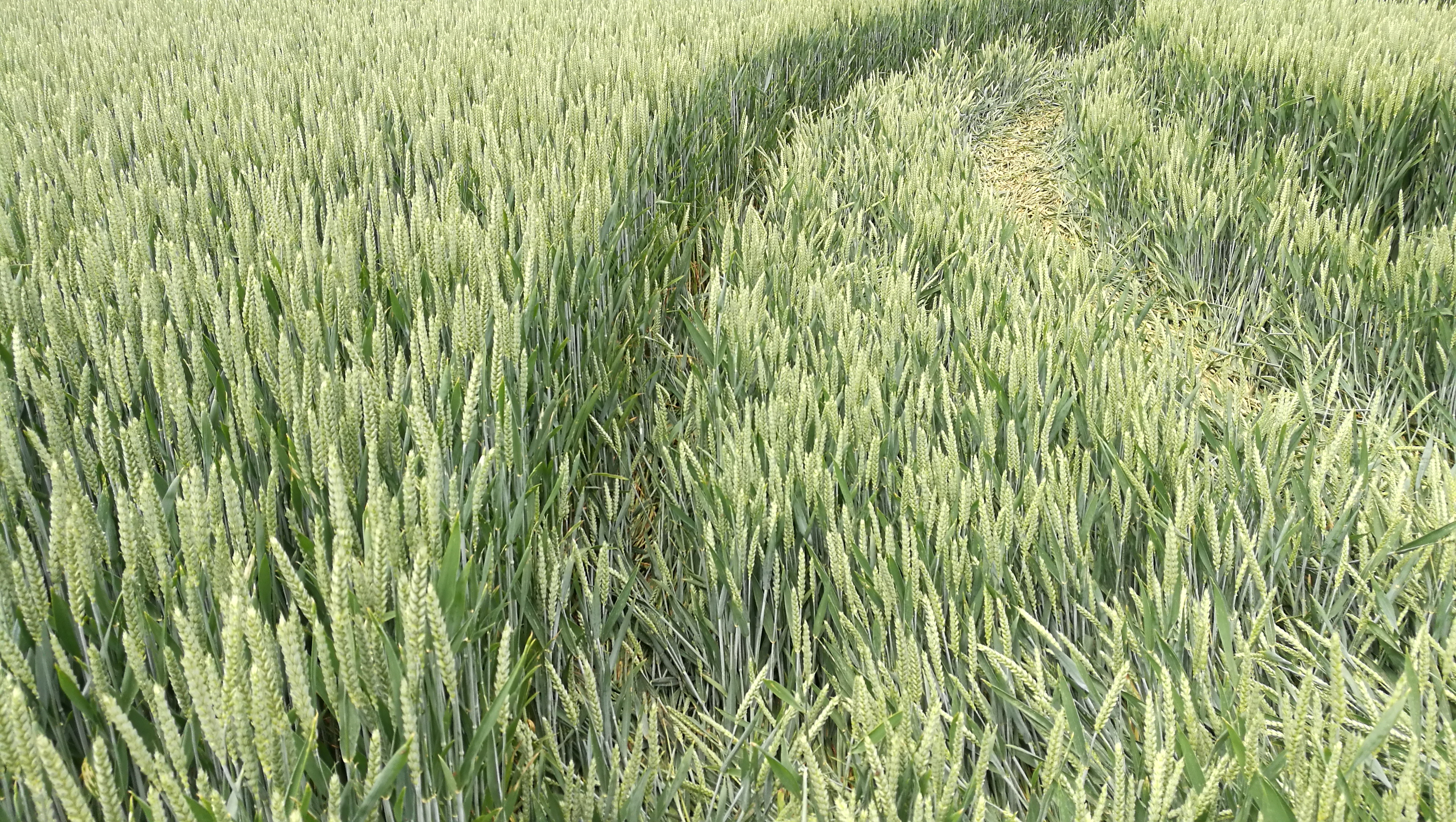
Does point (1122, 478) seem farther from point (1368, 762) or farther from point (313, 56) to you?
point (313, 56)

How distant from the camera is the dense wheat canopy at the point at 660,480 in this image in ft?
2.45

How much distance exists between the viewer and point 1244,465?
1436mm

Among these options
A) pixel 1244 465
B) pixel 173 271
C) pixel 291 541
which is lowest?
pixel 1244 465

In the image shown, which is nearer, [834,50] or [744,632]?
[744,632]

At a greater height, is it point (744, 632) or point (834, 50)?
point (834, 50)

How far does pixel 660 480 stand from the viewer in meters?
1.68

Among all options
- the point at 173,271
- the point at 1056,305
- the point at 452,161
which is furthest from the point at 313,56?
the point at 1056,305

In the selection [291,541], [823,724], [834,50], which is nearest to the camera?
[291,541]

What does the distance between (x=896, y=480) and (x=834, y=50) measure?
362 centimetres

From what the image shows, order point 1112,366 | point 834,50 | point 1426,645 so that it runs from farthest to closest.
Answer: point 834,50 → point 1112,366 → point 1426,645

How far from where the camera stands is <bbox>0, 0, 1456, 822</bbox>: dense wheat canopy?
0.75m

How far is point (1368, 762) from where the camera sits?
3.26 feet

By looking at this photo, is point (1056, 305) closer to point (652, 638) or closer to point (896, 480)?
point (896, 480)

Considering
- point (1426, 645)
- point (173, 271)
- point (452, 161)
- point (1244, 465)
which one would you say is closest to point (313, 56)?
point (452, 161)
